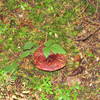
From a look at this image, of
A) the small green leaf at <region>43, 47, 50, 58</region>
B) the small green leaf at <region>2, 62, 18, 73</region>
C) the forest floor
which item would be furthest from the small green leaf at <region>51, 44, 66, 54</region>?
the small green leaf at <region>2, 62, 18, 73</region>

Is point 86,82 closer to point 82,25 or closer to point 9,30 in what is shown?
point 82,25

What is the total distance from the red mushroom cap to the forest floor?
0.26 m

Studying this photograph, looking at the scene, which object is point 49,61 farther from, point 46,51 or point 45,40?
point 45,40

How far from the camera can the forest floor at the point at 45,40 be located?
405cm

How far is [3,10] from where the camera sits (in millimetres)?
5359

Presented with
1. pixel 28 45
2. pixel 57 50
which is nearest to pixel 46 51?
pixel 57 50

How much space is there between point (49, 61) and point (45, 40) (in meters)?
0.84

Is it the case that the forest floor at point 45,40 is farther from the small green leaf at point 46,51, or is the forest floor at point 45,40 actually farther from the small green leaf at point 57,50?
the small green leaf at point 57,50

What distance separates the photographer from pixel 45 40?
4.80 meters

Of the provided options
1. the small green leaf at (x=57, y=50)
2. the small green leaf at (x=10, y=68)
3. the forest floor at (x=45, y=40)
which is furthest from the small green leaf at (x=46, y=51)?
the small green leaf at (x=10, y=68)

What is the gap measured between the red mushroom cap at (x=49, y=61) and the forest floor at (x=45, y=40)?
262 millimetres

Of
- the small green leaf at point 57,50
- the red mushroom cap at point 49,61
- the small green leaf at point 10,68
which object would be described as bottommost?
the small green leaf at point 10,68

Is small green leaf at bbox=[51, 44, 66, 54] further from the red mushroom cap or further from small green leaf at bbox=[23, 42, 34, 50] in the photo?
small green leaf at bbox=[23, 42, 34, 50]

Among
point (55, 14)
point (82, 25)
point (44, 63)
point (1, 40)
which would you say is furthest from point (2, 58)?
point (82, 25)
